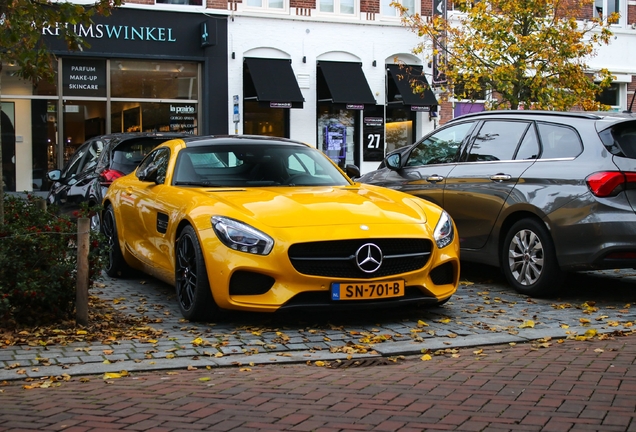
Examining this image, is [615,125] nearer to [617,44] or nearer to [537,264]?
[537,264]

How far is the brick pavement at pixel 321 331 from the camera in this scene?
19.5 ft

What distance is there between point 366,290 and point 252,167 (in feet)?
6.45

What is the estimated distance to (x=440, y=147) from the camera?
1017 cm

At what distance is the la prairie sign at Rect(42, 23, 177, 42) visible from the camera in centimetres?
2334

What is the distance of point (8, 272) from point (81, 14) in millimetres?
2656

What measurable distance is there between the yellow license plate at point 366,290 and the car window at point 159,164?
7.98ft

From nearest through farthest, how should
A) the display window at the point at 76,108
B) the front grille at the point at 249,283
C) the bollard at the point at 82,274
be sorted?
the front grille at the point at 249,283 → the bollard at the point at 82,274 → the display window at the point at 76,108

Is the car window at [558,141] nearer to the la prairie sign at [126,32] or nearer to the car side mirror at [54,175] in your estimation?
the car side mirror at [54,175]

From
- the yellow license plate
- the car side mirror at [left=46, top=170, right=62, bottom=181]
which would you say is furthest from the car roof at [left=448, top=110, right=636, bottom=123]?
the car side mirror at [left=46, top=170, right=62, bottom=181]

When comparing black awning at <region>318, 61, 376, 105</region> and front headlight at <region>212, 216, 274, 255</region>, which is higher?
black awning at <region>318, 61, 376, 105</region>

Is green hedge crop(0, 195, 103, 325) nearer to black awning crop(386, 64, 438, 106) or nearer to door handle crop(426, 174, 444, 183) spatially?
door handle crop(426, 174, 444, 183)

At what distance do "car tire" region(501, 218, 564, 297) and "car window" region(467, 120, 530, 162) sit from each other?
32.7 inches

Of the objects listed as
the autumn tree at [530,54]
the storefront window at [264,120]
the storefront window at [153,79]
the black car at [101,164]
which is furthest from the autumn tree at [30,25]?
the storefront window at [264,120]

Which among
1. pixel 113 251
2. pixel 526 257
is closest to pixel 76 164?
pixel 113 251
